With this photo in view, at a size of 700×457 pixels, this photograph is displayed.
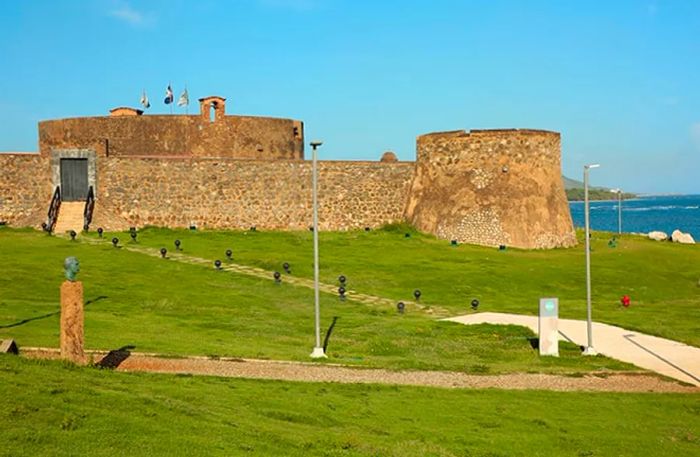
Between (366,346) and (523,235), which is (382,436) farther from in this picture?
(523,235)

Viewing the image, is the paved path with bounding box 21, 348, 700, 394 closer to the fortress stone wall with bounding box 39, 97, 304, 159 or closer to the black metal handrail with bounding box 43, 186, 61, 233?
the black metal handrail with bounding box 43, 186, 61, 233

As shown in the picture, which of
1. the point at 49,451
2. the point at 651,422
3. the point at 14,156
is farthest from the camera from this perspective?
the point at 14,156

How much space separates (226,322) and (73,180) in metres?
23.2

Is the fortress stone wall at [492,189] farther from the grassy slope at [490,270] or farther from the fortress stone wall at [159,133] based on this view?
the fortress stone wall at [159,133]

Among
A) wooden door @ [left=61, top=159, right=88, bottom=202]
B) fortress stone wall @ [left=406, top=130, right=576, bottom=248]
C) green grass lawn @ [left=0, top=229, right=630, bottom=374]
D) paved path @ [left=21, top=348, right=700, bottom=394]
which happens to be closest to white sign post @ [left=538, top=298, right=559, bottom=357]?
green grass lawn @ [left=0, top=229, right=630, bottom=374]

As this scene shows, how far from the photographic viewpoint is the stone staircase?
150 ft

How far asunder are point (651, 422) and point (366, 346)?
935cm

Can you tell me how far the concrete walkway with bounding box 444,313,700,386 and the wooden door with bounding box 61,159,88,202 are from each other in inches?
995

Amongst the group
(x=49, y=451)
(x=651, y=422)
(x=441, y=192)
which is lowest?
(x=651, y=422)

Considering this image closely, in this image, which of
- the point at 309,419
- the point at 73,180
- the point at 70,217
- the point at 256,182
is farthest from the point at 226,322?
the point at 73,180

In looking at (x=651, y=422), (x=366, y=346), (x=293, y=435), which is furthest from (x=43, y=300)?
(x=651, y=422)

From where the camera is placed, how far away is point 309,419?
52.7ft

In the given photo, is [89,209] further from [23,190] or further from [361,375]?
[361,375]

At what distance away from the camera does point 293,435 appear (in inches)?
566
